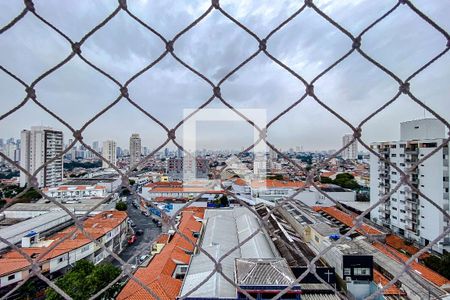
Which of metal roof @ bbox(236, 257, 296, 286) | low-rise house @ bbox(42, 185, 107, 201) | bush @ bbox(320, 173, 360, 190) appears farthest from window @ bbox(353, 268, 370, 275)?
bush @ bbox(320, 173, 360, 190)

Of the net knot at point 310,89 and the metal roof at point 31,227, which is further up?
the net knot at point 310,89

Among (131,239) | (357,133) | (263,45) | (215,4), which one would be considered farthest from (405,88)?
(131,239)

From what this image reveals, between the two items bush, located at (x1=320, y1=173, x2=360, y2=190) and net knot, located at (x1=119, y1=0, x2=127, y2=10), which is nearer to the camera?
net knot, located at (x1=119, y1=0, x2=127, y2=10)

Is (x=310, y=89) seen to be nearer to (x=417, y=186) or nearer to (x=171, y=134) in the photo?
(x=171, y=134)

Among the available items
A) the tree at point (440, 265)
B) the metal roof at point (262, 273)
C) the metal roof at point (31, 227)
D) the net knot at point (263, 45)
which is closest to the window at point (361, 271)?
the metal roof at point (262, 273)

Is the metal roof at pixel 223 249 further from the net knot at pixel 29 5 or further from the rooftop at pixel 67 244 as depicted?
the net knot at pixel 29 5

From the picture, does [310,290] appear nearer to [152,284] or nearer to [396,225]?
[152,284]

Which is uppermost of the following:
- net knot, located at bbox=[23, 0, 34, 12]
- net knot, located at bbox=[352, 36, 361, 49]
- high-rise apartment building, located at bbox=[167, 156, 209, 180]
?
net knot, located at bbox=[23, 0, 34, 12]

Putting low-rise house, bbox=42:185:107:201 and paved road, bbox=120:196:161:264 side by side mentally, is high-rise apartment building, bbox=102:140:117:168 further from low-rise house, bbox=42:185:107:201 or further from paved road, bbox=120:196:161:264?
low-rise house, bbox=42:185:107:201
